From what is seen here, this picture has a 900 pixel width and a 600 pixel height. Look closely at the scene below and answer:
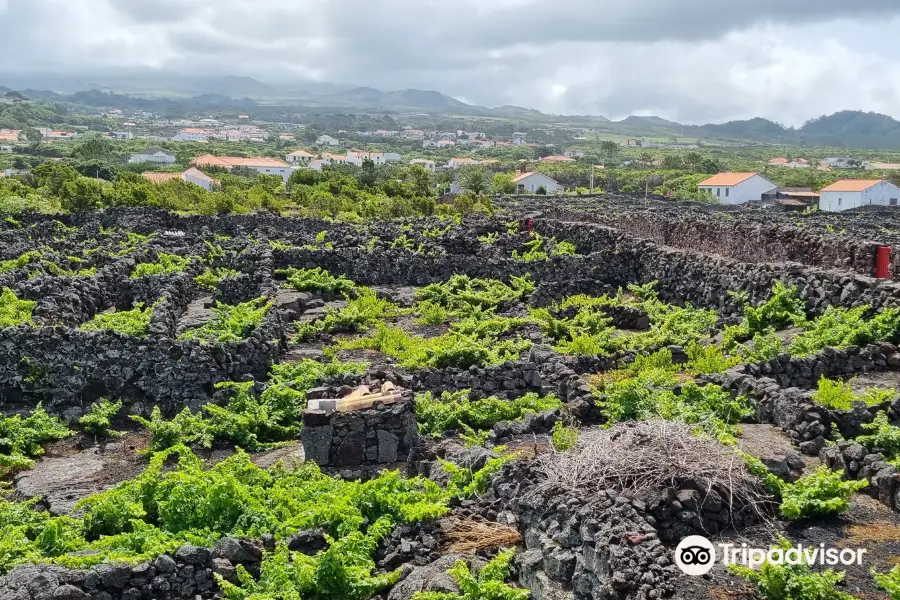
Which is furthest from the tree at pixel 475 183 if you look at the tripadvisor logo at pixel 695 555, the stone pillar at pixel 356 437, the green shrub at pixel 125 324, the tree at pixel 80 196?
the tripadvisor logo at pixel 695 555

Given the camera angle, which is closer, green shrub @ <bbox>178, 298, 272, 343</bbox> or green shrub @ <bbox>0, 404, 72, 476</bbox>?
green shrub @ <bbox>0, 404, 72, 476</bbox>

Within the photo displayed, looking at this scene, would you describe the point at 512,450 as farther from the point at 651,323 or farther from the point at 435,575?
the point at 651,323

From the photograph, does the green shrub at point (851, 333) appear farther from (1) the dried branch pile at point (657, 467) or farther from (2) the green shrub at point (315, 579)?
(2) the green shrub at point (315, 579)

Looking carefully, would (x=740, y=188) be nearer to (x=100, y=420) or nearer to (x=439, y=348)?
(x=439, y=348)

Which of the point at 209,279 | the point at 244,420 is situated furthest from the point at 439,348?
the point at 209,279

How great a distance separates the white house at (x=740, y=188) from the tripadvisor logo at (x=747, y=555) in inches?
3013

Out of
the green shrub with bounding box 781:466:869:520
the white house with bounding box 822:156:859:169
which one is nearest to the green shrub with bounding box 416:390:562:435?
the green shrub with bounding box 781:466:869:520

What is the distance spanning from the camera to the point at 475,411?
15133 mm

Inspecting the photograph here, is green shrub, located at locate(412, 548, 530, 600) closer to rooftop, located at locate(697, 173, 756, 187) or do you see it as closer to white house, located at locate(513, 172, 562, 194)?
rooftop, located at locate(697, 173, 756, 187)

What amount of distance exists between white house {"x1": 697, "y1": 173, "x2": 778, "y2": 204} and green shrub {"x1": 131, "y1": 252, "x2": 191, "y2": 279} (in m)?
61.2

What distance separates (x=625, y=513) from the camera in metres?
8.89

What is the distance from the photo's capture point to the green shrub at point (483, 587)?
813 cm

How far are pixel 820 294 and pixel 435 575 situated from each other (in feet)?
52.1

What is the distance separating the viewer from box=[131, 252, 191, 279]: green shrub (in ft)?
94.7
